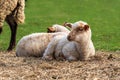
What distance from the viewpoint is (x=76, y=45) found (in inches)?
348

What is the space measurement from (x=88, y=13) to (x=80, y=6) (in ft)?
10.5

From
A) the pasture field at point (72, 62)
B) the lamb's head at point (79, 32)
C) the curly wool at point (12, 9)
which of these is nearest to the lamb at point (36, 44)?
the pasture field at point (72, 62)

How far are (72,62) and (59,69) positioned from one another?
848mm

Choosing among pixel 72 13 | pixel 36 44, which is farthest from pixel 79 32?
pixel 72 13

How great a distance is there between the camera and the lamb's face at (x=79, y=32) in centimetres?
843

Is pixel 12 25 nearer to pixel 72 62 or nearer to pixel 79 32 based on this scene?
pixel 72 62

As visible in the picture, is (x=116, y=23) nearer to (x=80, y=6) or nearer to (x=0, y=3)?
(x=80, y=6)

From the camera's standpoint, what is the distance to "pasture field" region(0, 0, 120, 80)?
291 inches

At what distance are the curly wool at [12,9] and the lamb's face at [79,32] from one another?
12.7 feet

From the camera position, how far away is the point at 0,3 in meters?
11.7

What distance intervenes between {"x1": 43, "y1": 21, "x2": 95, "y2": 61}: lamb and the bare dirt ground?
21 cm

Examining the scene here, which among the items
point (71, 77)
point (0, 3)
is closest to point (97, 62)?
point (71, 77)

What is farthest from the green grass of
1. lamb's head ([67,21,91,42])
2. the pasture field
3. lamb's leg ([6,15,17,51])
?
lamb's head ([67,21,91,42])

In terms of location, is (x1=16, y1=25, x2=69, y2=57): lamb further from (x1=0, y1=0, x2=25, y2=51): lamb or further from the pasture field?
(x1=0, y1=0, x2=25, y2=51): lamb
